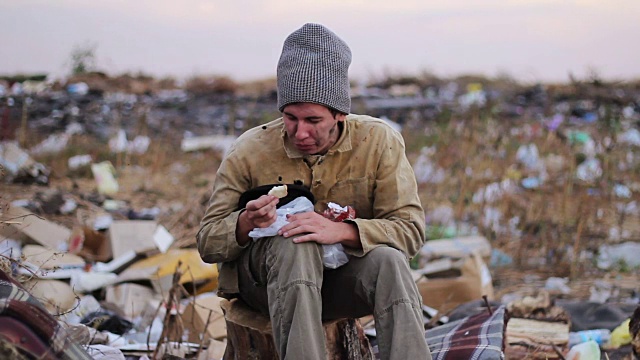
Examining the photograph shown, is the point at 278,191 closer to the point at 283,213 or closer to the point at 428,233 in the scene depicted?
the point at 283,213

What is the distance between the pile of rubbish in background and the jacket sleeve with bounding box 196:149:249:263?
63 cm

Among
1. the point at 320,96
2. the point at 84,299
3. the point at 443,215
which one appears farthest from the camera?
the point at 443,215

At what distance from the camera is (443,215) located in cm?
794

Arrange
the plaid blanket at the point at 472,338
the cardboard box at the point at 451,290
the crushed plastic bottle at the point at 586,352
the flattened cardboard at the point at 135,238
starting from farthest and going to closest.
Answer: the flattened cardboard at the point at 135,238 → the cardboard box at the point at 451,290 → the crushed plastic bottle at the point at 586,352 → the plaid blanket at the point at 472,338

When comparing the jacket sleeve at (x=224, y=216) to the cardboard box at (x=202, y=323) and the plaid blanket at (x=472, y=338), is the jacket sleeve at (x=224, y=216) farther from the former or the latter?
the cardboard box at (x=202, y=323)

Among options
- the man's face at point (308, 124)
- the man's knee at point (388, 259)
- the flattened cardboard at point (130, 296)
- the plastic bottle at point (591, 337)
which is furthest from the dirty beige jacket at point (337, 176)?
the flattened cardboard at point (130, 296)

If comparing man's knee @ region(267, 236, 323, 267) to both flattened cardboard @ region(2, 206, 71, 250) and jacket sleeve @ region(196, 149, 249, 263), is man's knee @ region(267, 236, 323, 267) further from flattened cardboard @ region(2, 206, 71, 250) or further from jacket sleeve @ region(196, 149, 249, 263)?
flattened cardboard @ region(2, 206, 71, 250)

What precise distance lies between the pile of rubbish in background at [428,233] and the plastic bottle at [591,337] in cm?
1

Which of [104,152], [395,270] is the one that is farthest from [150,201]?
[395,270]

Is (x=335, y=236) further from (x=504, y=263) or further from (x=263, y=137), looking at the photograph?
(x=504, y=263)

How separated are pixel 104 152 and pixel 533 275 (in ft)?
21.4

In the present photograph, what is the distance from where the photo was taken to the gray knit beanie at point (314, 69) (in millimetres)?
3264

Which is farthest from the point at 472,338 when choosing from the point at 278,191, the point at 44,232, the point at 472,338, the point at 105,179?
the point at 105,179

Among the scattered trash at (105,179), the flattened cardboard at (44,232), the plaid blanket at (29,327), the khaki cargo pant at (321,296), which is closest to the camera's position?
the plaid blanket at (29,327)
